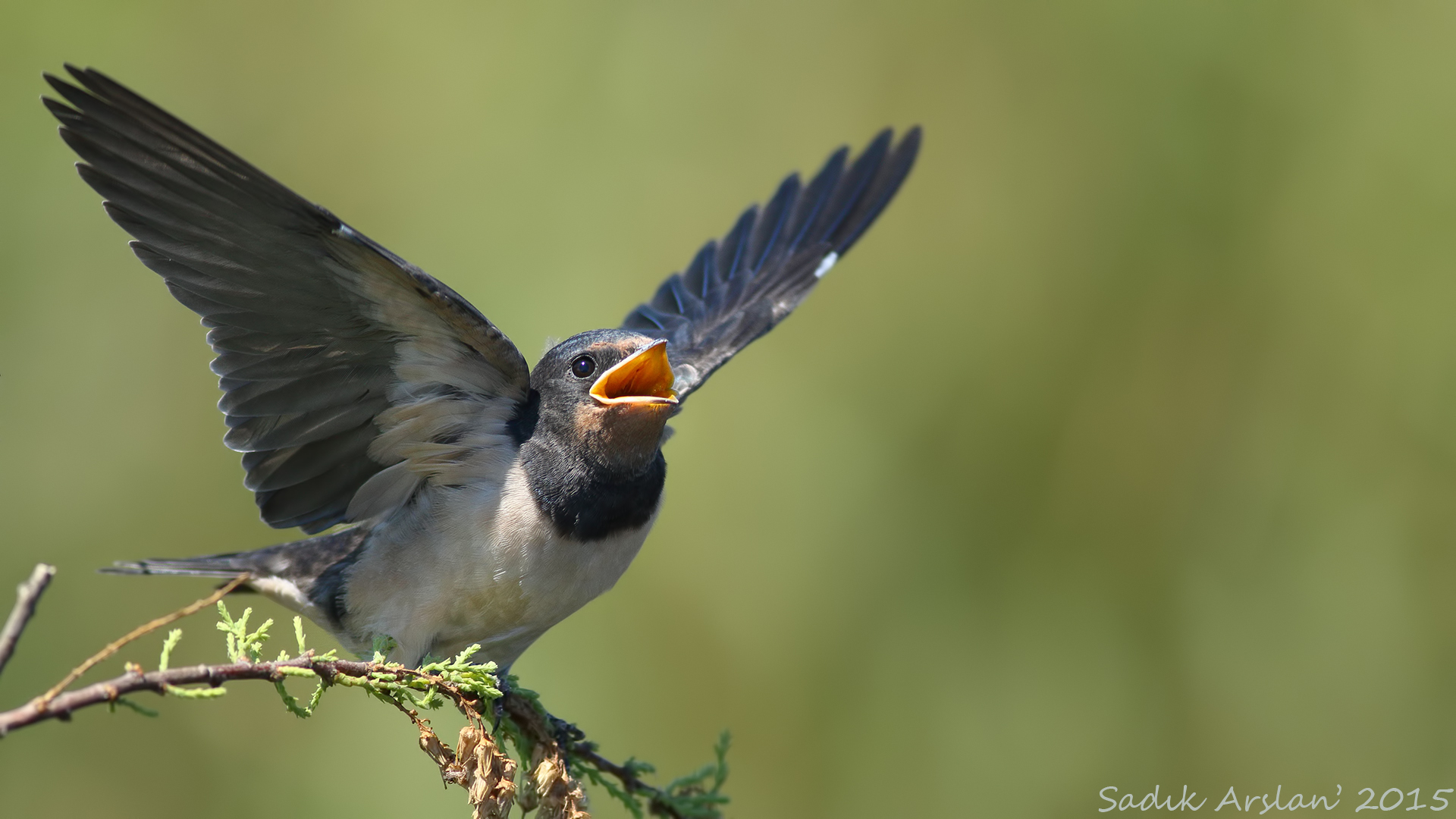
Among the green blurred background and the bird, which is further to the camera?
the green blurred background

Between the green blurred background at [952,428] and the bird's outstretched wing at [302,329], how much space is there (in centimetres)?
256

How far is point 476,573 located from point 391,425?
1.82 feet

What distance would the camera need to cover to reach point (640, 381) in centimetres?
379

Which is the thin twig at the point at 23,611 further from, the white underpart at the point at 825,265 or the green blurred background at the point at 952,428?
the green blurred background at the point at 952,428

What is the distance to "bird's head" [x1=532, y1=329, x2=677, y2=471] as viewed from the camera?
360 centimetres

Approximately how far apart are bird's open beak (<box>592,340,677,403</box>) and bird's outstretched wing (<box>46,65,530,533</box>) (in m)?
0.25

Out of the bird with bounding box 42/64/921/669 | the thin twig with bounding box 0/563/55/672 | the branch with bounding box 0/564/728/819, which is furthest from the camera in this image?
the bird with bounding box 42/64/921/669

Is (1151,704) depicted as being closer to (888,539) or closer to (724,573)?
(888,539)

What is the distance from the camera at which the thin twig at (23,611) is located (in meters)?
1.65

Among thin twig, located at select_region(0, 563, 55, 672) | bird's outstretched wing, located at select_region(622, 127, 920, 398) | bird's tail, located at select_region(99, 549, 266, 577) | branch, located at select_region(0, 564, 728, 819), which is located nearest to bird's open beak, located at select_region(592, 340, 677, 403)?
branch, located at select_region(0, 564, 728, 819)

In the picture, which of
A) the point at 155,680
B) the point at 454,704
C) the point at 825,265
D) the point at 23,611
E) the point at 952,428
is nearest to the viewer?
the point at 23,611

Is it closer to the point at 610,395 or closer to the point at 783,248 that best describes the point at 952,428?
the point at 783,248

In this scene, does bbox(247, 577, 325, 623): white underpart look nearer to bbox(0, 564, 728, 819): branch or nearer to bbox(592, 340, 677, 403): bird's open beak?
bbox(0, 564, 728, 819): branch

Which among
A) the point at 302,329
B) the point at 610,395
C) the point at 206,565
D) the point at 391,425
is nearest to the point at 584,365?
the point at 610,395
